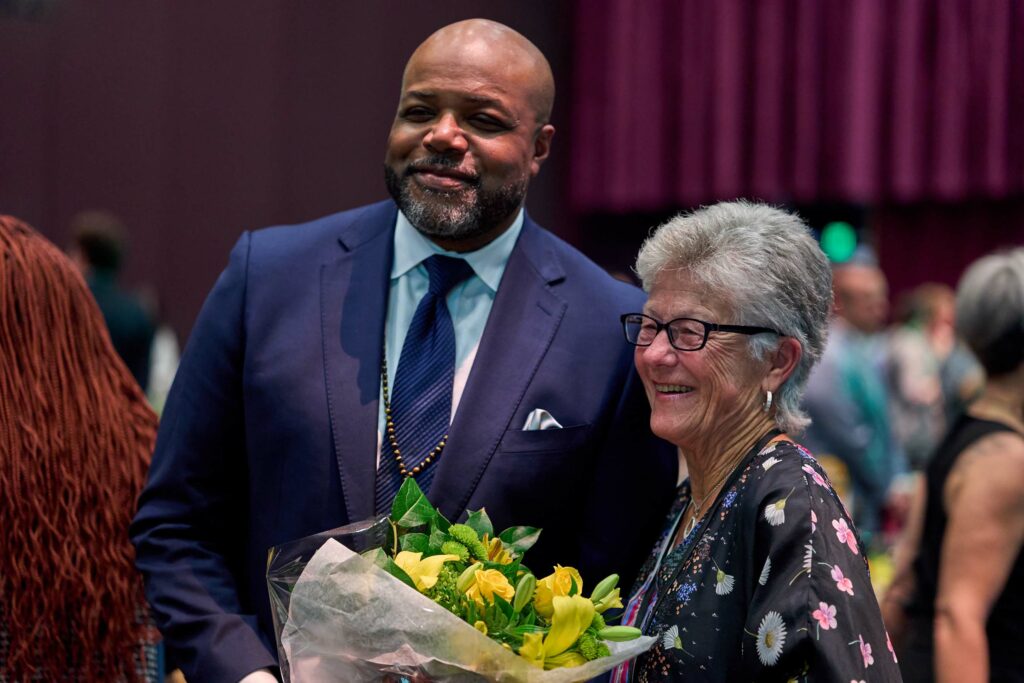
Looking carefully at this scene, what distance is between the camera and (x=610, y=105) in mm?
8719

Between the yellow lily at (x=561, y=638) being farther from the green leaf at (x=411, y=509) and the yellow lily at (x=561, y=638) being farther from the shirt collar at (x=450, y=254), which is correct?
the shirt collar at (x=450, y=254)

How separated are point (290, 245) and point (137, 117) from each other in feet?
19.2

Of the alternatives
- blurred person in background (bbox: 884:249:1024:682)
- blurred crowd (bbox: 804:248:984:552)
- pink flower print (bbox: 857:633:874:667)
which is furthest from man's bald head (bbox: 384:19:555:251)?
blurred crowd (bbox: 804:248:984:552)

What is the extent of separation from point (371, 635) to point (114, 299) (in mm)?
3549

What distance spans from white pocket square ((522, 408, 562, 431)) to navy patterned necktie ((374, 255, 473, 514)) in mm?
117

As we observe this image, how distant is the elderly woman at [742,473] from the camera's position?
144 cm

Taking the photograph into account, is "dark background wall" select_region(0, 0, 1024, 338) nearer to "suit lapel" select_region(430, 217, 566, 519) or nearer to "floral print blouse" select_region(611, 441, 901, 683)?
"suit lapel" select_region(430, 217, 566, 519)

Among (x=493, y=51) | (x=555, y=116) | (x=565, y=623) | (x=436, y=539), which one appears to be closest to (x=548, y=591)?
(x=565, y=623)

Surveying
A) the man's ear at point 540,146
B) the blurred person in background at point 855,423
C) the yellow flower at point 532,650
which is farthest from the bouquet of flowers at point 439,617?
the blurred person in background at point 855,423

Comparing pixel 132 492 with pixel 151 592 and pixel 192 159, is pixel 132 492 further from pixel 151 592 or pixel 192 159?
pixel 192 159

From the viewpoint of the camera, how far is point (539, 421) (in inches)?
72.7

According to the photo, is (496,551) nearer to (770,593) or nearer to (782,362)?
(770,593)

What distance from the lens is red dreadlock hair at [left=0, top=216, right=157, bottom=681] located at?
1.81 m

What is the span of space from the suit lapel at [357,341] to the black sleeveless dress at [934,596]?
106 cm
